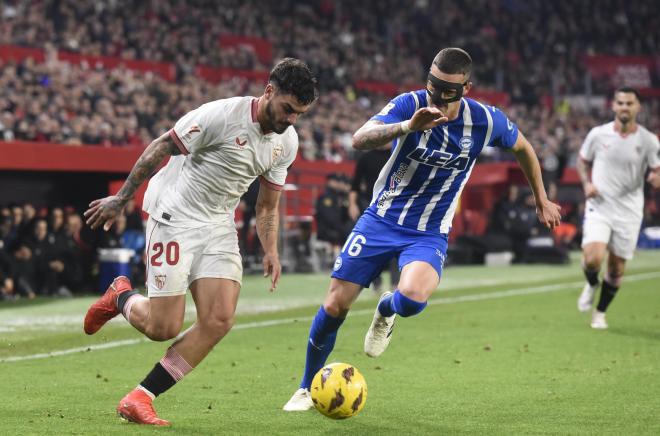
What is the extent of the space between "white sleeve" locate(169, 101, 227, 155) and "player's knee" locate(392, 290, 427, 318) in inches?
58.8

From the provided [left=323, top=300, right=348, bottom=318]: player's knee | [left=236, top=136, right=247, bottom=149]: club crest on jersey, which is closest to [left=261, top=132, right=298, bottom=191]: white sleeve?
[left=236, top=136, right=247, bottom=149]: club crest on jersey

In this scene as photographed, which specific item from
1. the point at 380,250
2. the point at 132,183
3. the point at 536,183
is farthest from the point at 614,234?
the point at 132,183

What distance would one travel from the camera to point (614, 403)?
7273mm

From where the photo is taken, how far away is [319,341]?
712 cm

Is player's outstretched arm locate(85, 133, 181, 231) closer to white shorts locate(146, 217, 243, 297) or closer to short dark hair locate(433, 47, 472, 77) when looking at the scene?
white shorts locate(146, 217, 243, 297)

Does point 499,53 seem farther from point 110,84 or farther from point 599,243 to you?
point 599,243

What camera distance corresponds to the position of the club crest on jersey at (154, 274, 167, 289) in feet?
21.3

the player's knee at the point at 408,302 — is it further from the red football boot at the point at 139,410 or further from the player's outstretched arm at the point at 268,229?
the red football boot at the point at 139,410

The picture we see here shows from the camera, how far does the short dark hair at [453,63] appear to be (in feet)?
22.3

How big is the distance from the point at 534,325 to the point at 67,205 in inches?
375

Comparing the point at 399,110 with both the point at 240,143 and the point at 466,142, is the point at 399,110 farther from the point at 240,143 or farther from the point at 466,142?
the point at 240,143

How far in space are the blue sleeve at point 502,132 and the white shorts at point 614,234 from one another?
4704mm

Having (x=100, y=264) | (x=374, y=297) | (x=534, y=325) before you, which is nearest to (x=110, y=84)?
(x=100, y=264)

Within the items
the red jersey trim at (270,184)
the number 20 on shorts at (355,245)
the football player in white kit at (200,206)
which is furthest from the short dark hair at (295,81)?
the number 20 on shorts at (355,245)
